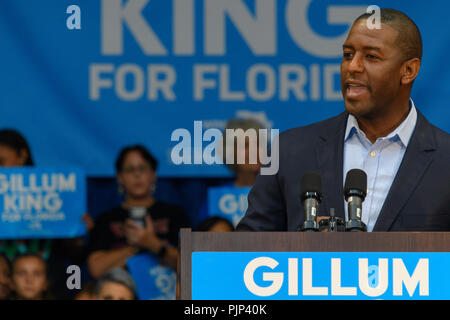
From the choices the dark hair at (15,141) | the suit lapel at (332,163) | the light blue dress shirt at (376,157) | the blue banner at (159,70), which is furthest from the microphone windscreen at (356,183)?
the dark hair at (15,141)

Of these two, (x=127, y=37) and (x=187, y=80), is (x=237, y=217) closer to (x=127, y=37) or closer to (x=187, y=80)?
(x=187, y=80)

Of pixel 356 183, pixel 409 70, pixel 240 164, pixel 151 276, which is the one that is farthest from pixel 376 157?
pixel 151 276

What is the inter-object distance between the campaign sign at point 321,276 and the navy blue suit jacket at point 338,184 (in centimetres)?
69

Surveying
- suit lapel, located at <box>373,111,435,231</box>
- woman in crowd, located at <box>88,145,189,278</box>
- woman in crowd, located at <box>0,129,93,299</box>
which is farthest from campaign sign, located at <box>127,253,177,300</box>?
suit lapel, located at <box>373,111,435,231</box>

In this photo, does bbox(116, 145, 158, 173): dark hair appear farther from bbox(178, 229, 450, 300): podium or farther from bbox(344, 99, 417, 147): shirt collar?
bbox(178, 229, 450, 300): podium

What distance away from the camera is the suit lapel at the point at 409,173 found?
302cm

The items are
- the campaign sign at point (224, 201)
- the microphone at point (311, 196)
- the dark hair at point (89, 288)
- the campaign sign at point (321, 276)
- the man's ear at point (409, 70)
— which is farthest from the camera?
the campaign sign at point (224, 201)

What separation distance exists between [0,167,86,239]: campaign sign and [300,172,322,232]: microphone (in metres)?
2.57

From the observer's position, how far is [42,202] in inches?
194

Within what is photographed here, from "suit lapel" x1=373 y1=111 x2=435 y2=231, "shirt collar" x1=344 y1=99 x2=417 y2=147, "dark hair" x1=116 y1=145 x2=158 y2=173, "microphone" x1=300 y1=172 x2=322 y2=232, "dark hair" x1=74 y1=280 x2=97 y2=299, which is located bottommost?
"dark hair" x1=74 y1=280 x2=97 y2=299

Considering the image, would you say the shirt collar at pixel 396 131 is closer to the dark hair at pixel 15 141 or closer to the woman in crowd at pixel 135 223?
the woman in crowd at pixel 135 223

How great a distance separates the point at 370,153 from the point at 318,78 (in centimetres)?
162

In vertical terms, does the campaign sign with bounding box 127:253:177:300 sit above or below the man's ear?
below

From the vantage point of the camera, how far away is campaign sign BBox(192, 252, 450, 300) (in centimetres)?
230
